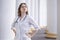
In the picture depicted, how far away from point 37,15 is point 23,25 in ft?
0.76

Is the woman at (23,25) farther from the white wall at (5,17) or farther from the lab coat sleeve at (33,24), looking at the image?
the white wall at (5,17)

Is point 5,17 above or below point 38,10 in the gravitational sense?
below

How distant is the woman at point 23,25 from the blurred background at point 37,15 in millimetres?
70

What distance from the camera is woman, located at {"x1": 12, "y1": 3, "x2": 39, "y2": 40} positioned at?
4.62 feet

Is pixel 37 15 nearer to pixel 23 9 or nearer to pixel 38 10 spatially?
pixel 38 10

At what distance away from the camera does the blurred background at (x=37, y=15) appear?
1.40 metres

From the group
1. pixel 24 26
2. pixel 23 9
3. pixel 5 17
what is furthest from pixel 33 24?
pixel 5 17

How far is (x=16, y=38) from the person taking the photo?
1.47 meters

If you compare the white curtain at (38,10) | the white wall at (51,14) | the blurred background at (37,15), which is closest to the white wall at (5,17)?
the blurred background at (37,15)

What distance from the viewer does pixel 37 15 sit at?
150cm

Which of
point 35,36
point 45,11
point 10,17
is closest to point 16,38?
point 35,36

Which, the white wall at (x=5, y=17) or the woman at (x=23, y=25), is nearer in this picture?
the woman at (x=23, y=25)

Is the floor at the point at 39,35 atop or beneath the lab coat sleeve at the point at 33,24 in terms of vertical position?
beneath

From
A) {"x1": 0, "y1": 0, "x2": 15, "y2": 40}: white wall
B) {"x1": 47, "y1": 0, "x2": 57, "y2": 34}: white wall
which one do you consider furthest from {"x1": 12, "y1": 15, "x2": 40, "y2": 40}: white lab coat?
{"x1": 0, "y1": 0, "x2": 15, "y2": 40}: white wall
